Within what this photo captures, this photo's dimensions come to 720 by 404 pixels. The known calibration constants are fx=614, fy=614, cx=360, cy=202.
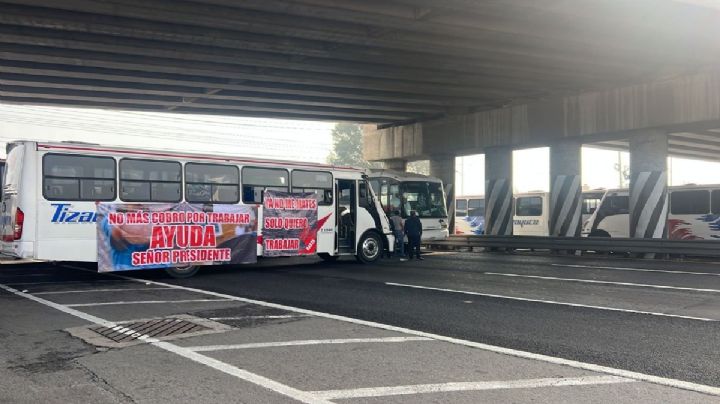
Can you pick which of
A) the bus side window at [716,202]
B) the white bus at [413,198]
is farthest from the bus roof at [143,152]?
the bus side window at [716,202]

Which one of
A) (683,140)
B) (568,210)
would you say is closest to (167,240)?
(568,210)

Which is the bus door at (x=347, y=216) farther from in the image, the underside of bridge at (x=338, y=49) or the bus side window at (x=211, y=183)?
the underside of bridge at (x=338, y=49)

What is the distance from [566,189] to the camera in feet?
85.1

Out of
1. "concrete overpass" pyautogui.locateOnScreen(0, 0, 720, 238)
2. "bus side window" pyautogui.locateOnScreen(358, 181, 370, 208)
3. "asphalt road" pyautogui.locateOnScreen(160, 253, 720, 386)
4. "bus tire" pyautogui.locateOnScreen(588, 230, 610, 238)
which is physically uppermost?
"concrete overpass" pyautogui.locateOnScreen(0, 0, 720, 238)

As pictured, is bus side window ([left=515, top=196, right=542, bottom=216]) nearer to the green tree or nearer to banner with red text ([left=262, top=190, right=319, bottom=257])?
banner with red text ([left=262, top=190, right=319, bottom=257])

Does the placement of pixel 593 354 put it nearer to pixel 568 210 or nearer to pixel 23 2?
pixel 23 2

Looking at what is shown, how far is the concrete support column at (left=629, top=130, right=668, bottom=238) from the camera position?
22.1 metres

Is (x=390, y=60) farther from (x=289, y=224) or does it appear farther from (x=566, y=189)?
(x=566, y=189)

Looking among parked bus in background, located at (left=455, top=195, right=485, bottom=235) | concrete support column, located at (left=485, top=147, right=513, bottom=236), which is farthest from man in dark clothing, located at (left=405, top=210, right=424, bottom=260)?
parked bus in background, located at (left=455, top=195, right=485, bottom=235)

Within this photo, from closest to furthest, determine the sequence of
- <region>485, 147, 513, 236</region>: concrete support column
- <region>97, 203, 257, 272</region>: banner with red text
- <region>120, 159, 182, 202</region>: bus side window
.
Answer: <region>97, 203, 257, 272</region>: banner with red text
<region>120, 159, 182, 202</region>: bus side window
<region>485, 147, 513, 236</region>: concrete support column

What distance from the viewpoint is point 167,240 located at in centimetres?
1434

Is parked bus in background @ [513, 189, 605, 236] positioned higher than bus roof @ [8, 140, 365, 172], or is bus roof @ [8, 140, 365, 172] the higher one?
bus roof @ [8, 140, 365, 172]

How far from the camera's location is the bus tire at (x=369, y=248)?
19.1 meters

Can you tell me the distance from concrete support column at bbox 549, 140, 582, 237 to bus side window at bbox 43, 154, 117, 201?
18694mm
